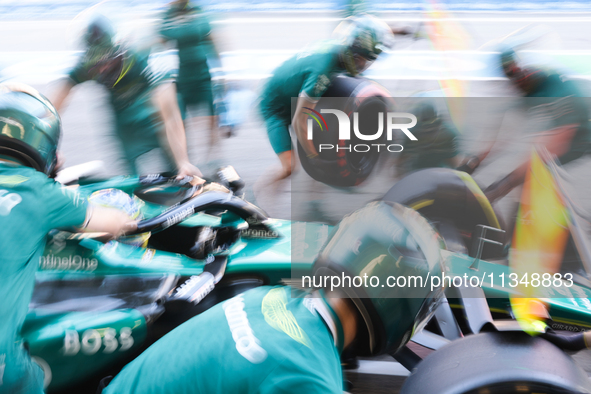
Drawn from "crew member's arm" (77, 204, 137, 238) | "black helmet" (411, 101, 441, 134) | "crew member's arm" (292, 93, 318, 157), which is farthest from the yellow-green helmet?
"crew member's arm" (77, 204, 137, 238)

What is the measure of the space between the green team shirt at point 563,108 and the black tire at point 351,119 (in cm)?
91

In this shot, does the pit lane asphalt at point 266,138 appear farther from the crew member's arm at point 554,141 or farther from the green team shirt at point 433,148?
the green team shirt at point 433,148

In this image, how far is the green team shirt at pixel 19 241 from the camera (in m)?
Result: 1.30

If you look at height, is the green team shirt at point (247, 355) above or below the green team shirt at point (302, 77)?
above

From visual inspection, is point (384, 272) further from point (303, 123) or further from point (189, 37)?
point (189, 37)

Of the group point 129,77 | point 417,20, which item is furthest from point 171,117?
point 417,20

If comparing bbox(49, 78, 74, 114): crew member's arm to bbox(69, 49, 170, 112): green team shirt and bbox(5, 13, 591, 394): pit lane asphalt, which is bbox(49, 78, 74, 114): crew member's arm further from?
bbox(5, 13, 591, 394): pit lane asphalt

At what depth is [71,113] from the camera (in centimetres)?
614

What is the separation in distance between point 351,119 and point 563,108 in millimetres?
1230

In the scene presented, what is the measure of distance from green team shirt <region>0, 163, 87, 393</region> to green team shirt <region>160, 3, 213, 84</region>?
2.39 meters

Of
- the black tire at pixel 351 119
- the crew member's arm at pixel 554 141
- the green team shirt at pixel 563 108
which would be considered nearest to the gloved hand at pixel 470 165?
the crew member's arm at pixel 554 141

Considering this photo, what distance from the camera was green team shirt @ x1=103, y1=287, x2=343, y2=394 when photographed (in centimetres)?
98

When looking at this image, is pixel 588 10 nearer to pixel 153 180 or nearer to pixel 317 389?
pixel 153 180

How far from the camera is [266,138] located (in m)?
5.34
